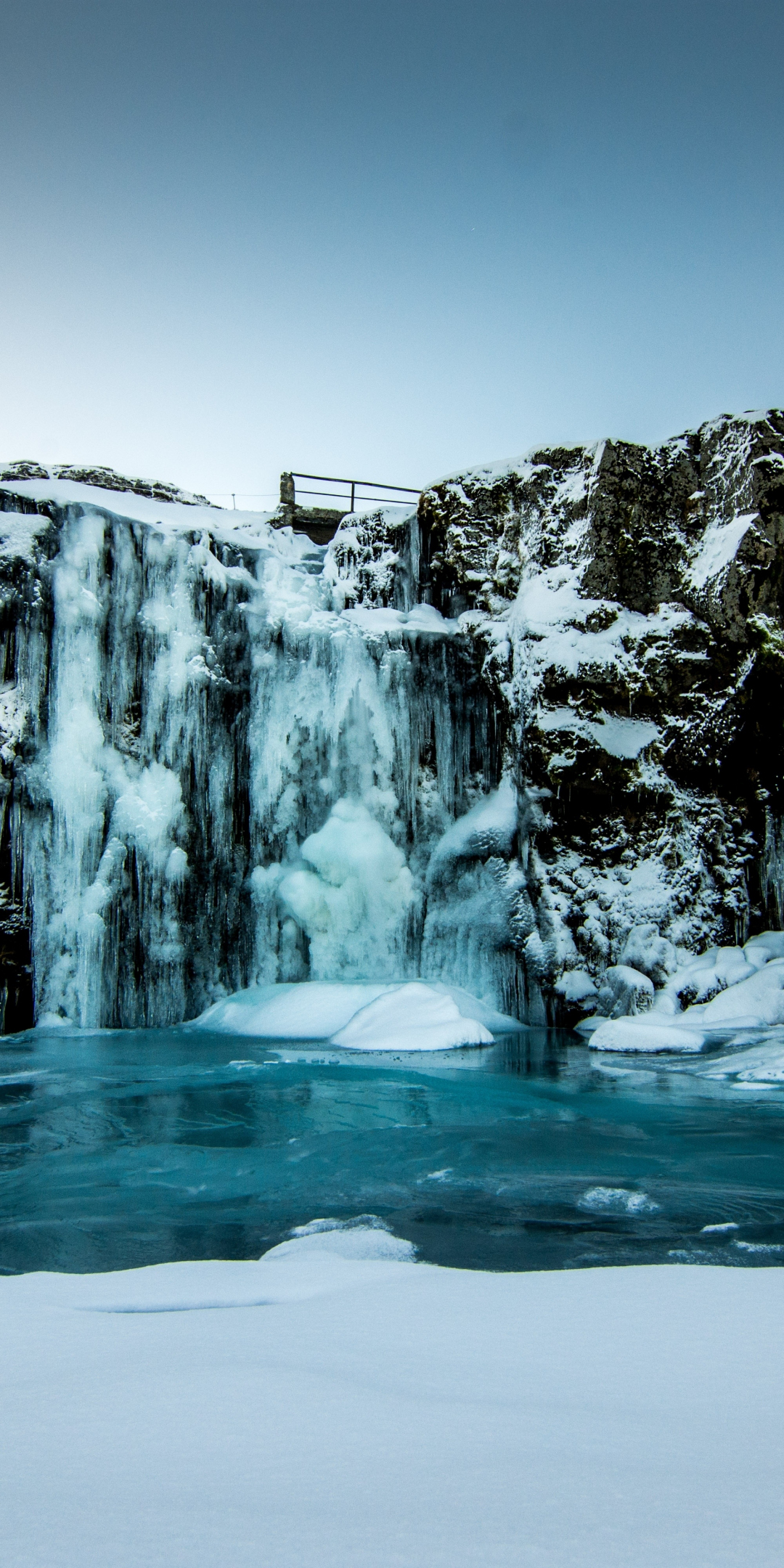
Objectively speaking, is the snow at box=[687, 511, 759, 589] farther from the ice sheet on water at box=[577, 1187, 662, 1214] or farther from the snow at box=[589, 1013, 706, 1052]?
the ice sheet on water at box=[577, 1187, 662, 1214]

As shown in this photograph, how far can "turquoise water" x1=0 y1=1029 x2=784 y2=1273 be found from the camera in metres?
3.53

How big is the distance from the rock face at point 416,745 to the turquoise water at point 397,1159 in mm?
2889

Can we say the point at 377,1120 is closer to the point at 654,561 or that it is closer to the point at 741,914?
the point at 741,914

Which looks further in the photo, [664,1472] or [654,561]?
[654,561]

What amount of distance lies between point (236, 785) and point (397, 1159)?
7.34 m

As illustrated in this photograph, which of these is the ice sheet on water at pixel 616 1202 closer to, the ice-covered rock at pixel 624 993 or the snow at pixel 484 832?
the ice-covered rock at pixel 624 993

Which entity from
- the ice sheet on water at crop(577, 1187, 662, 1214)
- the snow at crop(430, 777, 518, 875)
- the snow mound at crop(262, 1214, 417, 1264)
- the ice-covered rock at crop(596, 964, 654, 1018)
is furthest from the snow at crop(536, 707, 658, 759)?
the snow mound at crop(262, 1214, 417, 1264)

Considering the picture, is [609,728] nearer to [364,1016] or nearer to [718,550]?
[718,550]

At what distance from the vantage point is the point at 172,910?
11.2 meters

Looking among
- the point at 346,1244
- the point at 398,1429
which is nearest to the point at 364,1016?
the point at 346,1244

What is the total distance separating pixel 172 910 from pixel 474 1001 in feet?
12.9

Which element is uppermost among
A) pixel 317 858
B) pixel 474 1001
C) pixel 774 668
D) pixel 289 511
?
pixel 289 511

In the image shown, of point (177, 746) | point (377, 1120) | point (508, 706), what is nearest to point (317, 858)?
point (177, 746)

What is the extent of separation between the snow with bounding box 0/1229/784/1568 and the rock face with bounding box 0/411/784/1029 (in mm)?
8704
